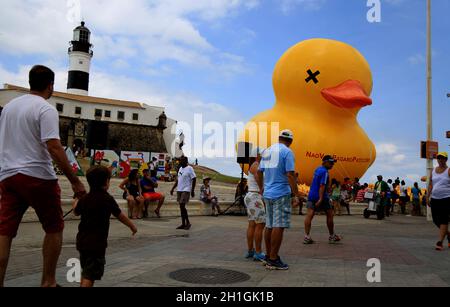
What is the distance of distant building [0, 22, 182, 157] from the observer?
2079 inches

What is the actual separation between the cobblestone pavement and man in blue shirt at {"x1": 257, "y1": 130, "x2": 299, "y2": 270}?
0.30 metres

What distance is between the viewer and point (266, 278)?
4793mm

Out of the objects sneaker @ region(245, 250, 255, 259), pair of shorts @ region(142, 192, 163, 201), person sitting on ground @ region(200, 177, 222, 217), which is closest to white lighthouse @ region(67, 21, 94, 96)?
person sitting on ground @ region(200, 177, 222, 217)

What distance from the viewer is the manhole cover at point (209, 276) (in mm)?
4562

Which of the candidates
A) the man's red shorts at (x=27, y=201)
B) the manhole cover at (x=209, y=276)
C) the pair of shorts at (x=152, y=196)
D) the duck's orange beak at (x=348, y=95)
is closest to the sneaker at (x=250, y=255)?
the manhole cover at (x=209, y=276)

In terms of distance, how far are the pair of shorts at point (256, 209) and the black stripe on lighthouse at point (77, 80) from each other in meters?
59.5

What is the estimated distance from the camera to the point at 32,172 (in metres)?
3.64

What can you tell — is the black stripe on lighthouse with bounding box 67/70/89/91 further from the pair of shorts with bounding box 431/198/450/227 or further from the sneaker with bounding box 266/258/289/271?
the sneaker with bounding box 266/258/289/271

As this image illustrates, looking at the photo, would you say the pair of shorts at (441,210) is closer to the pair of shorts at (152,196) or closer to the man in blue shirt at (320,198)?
the man in blue shirt at (320,198)

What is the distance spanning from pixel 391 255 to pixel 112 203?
4.92m

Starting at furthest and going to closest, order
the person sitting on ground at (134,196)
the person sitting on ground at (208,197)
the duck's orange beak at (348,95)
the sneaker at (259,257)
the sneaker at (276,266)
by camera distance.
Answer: the duck's orange beak at (348,95) → the person sitting on ground at (208,197) → the person sitting on ground at (134,196) → the sneaker at (259,257) → the sneaker at (276,266)

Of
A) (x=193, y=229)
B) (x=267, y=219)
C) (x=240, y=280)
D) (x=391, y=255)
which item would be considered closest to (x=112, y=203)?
(x=240, y=280)
